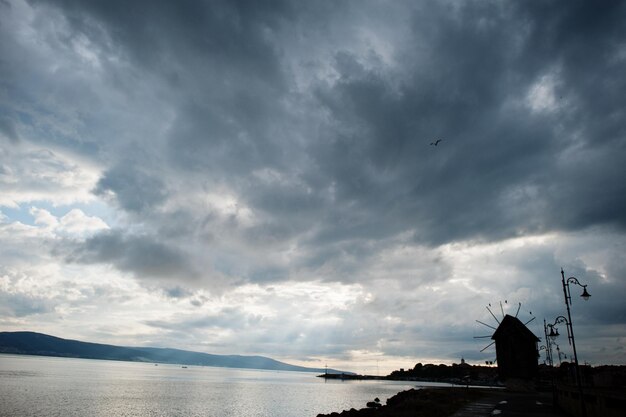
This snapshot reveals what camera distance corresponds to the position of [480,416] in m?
38.2

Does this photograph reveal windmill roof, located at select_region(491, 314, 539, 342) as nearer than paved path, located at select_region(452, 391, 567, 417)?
No

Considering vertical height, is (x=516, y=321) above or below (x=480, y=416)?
above

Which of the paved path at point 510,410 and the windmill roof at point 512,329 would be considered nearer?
the paved path at point 510,410

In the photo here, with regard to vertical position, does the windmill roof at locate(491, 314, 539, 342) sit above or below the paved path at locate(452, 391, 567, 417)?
above

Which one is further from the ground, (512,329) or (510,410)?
(512,329)

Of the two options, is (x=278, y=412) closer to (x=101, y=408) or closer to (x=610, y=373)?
(x=101, y=408)

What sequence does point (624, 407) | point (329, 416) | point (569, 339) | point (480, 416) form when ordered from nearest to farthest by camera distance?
point (624, 407), point (569, 339), point (480, 416), point (329, 416)

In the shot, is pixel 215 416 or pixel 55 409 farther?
pixel 215 416

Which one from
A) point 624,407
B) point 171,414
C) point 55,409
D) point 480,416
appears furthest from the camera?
point 171,414

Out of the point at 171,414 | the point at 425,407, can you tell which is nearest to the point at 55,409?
the point at 171,414

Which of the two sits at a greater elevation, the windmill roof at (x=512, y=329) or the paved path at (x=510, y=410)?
the windmill roof at (x=512, y=329)

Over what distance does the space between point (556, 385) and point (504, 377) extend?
58396mm

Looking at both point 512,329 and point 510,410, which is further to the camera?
point 512,329

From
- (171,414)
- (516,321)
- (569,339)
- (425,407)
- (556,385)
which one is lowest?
(171,414)
